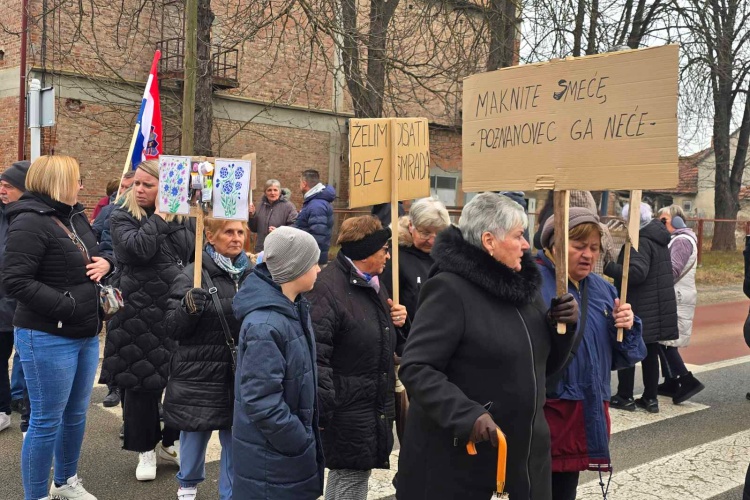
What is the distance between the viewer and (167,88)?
62.2 feet

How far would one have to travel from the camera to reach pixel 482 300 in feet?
9.89

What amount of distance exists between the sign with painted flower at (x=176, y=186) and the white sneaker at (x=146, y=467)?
68.0 inches

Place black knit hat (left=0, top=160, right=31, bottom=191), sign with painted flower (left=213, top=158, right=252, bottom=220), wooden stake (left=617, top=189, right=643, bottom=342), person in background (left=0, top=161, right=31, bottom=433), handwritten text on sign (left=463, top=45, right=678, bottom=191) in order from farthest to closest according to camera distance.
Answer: person in background (left=0, top=161, right=31, bottom=433)
black knit hat (left=0, top=160, right=31, bottom=191)
sign with painted flower (left=213, top=158, right=252, bottom=220)
wooden stake (left=617, top=189, right=643, bottom=342)
handwritten text on sign (left=463, top=45, right=678, bottom=191)

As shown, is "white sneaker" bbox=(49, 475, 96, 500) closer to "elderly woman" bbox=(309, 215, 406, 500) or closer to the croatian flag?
"elderly woman" bbox=(309, 215, 406, 500)

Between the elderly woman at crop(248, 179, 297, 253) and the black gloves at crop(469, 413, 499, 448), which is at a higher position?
the elderly woman at crop(248, 179, 297, 253)

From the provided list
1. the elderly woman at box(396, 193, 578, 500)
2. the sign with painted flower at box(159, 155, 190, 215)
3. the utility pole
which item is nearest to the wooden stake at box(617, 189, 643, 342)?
the elderly woman at box(396, 193, 578, 500)

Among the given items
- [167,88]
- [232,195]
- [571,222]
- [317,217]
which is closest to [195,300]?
[232,195]

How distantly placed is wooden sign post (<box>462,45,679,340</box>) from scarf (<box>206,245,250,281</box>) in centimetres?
138

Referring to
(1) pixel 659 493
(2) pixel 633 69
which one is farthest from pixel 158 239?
(1) pixel 659 493

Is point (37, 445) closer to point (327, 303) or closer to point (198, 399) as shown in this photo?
point (198, 399)

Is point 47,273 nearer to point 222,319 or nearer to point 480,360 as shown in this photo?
point 222,319

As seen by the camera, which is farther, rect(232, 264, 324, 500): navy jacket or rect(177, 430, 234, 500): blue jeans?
rect(177, 430, 234, 500): blue jeans

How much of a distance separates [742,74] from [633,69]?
2560cm

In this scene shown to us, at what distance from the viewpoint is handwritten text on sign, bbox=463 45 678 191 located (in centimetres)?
332
